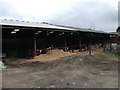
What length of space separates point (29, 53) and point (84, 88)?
1203 centimetres

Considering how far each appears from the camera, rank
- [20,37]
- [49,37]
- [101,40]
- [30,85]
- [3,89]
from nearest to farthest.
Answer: [3,89]
[30,85]
[20,37]
[49,37]
[101,40]

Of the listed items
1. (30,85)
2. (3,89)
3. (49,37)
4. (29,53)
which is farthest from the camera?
(49,37)

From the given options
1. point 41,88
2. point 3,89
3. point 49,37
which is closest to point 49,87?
point 41,88

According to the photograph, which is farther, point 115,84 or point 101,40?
point 101,40

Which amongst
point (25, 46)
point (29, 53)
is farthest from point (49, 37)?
point (29, 53)

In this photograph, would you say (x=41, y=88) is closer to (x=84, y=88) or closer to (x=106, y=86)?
(x=84, y=88)

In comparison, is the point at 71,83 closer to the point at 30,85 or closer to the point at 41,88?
the point at 41,88

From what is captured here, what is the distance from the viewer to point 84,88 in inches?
211

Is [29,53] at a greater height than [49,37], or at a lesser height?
lesser

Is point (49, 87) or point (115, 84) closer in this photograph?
point (49, 87)

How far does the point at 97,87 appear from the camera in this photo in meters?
5.45

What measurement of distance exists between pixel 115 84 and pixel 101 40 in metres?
28.7

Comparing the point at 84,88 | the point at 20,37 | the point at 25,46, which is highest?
the point at 20,37

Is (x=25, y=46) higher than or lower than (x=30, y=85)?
higher
